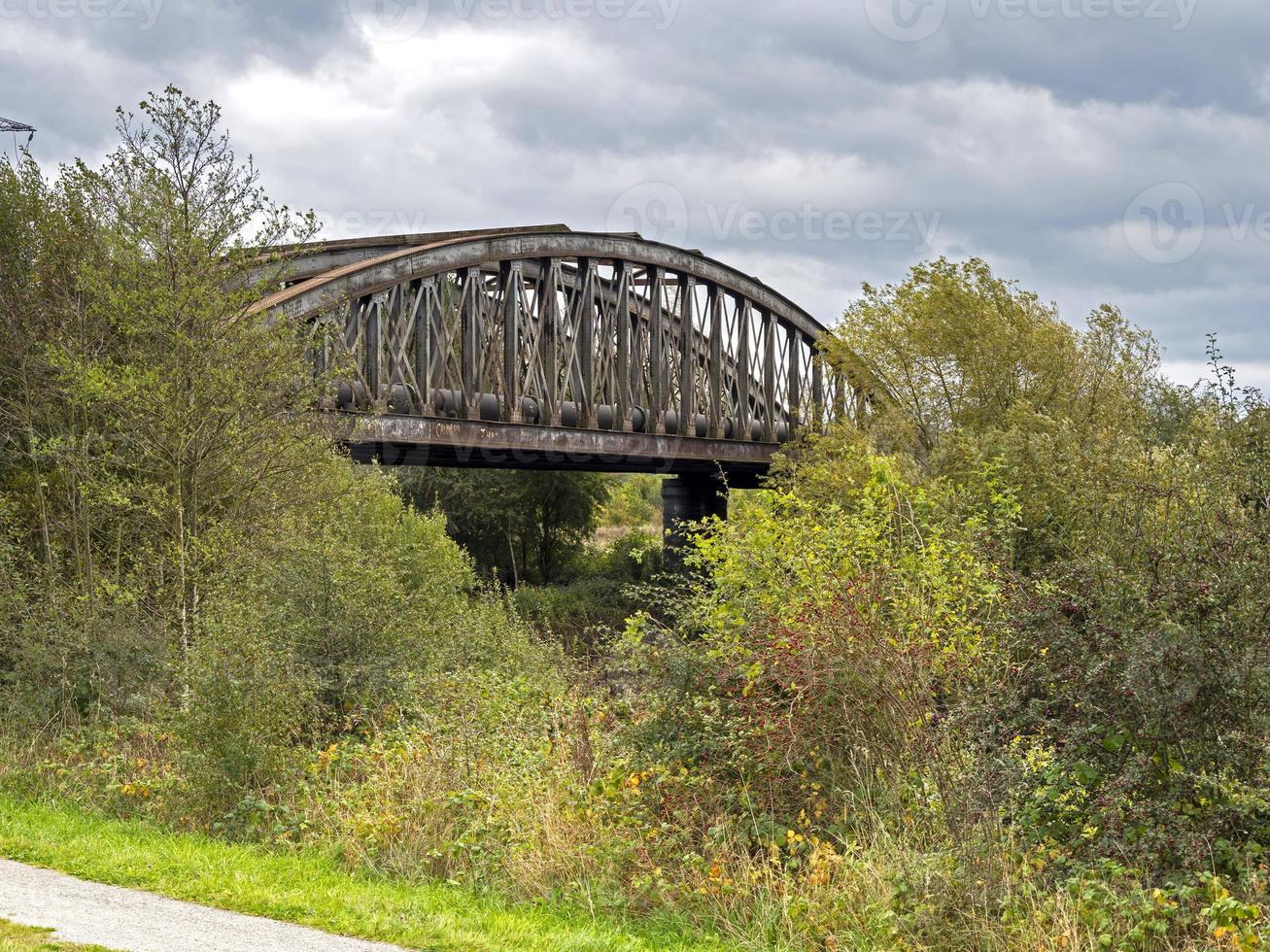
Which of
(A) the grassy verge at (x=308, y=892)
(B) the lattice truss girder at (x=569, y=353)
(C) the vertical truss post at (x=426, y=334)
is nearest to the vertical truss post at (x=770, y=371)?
(B) the lattice truss girder at (x=569, y=353)

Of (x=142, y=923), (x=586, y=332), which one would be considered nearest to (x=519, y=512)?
(x=586, y=332)

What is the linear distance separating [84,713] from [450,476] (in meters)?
38.9

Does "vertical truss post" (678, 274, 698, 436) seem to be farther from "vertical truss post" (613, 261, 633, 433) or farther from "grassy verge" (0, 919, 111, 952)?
"grassy verge" (0, 919, 111, 952)

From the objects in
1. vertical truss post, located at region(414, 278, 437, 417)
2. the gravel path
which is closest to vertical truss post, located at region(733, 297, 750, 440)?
vertical truss post, located at region(414, 278, 437, 417)

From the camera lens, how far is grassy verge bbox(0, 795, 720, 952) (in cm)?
879

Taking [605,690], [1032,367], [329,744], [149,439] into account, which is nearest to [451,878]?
[605,690]

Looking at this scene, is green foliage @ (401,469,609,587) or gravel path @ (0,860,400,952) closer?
gravel path @ (0,860,400,952)

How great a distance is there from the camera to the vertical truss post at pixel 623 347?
41.8 metres

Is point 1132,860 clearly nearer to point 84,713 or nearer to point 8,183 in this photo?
point 84,713

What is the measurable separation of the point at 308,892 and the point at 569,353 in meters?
31.7

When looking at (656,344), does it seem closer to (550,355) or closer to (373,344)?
(550,355)

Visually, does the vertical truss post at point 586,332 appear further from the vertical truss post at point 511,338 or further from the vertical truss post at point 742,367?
the vertical truss post at point 742,367

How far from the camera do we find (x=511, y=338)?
36531 millimetres

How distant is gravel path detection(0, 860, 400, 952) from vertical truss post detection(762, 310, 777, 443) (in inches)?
1675
